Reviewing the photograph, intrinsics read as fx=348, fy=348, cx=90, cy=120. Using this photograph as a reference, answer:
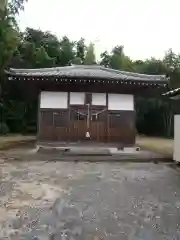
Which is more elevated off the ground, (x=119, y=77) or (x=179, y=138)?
(x=119, y=77)

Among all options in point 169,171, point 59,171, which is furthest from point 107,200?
point 169,171

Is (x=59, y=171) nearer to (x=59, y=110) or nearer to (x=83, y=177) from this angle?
(x=83, y=177)

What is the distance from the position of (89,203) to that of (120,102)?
1007 cm

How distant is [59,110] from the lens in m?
14.9

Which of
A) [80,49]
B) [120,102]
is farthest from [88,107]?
[80,49]

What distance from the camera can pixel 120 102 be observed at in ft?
50.1

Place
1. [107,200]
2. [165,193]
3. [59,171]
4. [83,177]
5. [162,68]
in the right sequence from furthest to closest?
[162,68]
[59,171]
[83,177]
[165,193]
[107,200]

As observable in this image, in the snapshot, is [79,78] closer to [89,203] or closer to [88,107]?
[88,107]

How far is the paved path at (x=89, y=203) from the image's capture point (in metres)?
4.14

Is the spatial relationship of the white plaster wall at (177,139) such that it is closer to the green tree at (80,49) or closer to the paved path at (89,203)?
the paved path at (89,203)

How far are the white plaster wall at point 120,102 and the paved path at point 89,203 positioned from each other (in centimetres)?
621

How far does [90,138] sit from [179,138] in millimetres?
5106

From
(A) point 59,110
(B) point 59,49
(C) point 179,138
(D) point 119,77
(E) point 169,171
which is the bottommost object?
(E) point 169,171

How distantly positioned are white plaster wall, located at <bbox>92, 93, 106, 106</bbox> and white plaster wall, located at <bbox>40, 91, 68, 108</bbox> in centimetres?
121
